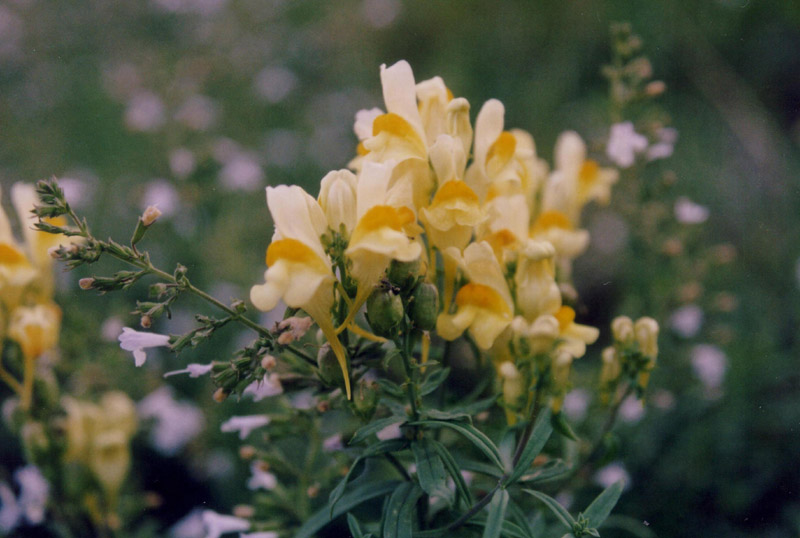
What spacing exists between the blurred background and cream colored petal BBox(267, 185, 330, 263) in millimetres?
489

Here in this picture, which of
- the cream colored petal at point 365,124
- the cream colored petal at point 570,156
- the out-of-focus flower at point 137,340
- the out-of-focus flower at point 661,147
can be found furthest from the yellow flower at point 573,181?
the out-of-focus flower at point 137,340

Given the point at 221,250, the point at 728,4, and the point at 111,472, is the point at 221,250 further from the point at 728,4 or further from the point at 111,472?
the point at 728,4

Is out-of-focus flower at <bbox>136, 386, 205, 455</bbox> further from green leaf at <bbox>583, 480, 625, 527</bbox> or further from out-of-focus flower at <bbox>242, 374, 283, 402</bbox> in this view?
green leaf at <bbox>583, 480, 625, 527</bbox>

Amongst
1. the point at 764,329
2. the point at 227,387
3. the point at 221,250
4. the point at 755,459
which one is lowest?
the point at 755,459

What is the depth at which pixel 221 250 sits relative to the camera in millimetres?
2643

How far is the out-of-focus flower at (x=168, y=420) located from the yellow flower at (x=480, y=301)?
120 centimetres

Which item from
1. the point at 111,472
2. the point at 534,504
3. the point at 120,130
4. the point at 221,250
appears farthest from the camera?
the point at 120,130

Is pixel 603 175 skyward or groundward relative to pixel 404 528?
skyward

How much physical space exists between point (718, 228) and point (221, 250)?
2145mm

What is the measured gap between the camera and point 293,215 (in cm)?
98

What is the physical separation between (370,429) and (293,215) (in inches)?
12.6

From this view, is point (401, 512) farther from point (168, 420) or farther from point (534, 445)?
point (168, 420)

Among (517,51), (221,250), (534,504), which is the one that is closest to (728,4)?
(517,51)

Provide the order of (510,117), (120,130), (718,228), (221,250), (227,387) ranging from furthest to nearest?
(120,130), (510,117), (718,228), (221,250), (227,387)
